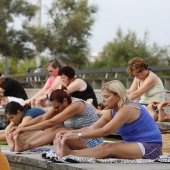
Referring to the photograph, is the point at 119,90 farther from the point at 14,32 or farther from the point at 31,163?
the point at 14,32

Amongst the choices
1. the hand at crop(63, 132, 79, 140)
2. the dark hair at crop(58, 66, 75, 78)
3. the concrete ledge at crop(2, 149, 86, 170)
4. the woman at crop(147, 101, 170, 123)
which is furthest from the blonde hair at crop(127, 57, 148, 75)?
the hand at crop(63, 132, 79, 140)

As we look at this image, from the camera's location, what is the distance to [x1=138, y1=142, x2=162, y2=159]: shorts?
8727 millimetres

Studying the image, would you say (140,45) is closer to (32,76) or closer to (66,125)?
(32,76)

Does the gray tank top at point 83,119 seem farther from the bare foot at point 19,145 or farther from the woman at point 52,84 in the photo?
the woman at point 52,84

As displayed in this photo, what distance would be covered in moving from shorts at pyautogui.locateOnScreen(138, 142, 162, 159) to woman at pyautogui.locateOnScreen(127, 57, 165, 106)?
13.1 feet

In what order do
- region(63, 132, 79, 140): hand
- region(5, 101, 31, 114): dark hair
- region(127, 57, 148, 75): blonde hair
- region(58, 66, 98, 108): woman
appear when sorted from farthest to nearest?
1. region(58, 66, 98, 108): woman
2. region(127, 57, 148, 75): blonde hair
3. region(5, 101, 31, 114): dark hair
4. region(63, 132, 79, 140): hand

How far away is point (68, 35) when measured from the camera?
4931 cm

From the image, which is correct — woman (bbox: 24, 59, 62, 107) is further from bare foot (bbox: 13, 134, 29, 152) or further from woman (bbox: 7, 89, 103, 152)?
bare foot (bbox: 13, 134, 29, 152)

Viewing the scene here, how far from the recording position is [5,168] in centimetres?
698

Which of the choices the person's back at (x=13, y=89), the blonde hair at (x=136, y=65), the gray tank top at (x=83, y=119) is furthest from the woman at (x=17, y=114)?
the person's back at (x=13, y=89)

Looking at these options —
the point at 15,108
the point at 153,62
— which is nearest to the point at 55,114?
the point at 15,108

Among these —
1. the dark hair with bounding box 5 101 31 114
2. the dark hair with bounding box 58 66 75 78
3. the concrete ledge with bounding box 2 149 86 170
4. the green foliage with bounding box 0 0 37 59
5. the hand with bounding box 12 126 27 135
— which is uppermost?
the green foliage with bounding box 0 0 37 59

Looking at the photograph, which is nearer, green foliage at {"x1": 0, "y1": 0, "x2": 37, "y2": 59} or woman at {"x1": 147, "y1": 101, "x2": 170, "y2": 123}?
woman at {"x1": 147, "y1": 101, "x2": 170, "y2": 123}

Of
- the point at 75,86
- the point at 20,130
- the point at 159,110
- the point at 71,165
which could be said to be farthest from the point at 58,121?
the point at 75,86
